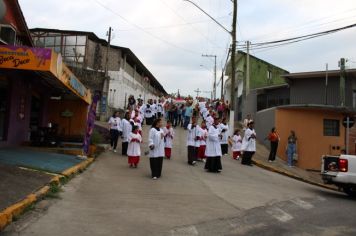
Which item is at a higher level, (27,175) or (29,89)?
(29,89)

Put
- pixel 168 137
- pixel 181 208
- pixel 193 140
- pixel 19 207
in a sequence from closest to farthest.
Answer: pixel 19 207 → pixel 181 208 → pixel 193 140 → pixel 168 137

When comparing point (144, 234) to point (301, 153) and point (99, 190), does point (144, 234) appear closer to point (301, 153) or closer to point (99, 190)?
point (99, 190)

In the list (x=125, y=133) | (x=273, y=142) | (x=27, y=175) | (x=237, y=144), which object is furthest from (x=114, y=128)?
(x=27, y=175)

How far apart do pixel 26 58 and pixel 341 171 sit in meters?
9.01

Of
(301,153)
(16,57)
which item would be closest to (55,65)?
(16,57)

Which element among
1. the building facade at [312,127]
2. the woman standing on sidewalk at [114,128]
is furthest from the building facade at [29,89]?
the building facade at [312,127]

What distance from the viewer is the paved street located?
8.12 m

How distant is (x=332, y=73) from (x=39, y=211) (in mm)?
24708

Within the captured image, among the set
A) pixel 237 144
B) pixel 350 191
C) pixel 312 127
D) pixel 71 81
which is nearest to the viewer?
pixel 350 191

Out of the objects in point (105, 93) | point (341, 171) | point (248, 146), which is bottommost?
point (341, 171)

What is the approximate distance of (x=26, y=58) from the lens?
1265cm

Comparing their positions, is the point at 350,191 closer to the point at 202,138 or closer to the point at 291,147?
the point at 202,138

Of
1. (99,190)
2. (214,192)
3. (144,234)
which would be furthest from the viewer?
(214,192)

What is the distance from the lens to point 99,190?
11.3 m
